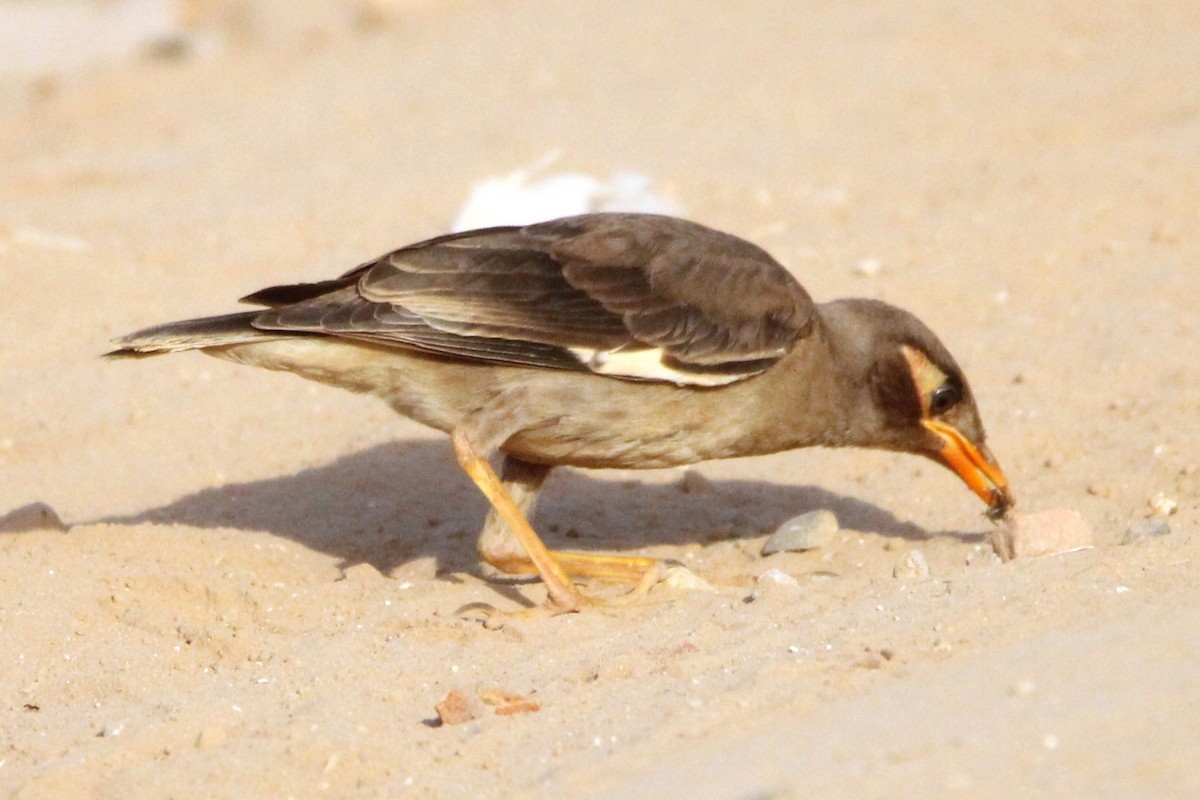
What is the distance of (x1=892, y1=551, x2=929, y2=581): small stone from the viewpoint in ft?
22.0

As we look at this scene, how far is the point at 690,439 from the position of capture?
6.85 metres

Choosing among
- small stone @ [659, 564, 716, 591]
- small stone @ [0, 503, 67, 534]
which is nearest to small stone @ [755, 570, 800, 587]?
small stone @ [659, 564, 716, 591]

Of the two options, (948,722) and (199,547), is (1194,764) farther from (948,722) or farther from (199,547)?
(199,547)

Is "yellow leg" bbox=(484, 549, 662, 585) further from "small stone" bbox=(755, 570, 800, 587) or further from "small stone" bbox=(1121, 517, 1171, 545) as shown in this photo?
"small stone" bbox=(1121, 517, 1171, 545)

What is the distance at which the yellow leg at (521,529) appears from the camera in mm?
6660

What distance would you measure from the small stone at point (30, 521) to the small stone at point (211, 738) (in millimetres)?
2515

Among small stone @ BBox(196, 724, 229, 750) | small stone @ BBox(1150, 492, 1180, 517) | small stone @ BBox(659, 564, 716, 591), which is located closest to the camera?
small stone @ BBox(196, 724, 229, 750)

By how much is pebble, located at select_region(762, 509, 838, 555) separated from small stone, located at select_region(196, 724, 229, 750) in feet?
10.5

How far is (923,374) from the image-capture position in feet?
23.9

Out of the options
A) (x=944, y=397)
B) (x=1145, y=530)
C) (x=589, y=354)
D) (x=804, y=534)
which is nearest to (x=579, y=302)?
(x=589, y=354)

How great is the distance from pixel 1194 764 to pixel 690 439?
11.1ft

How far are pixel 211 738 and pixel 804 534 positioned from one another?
333cm

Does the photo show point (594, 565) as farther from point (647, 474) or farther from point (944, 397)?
point (944, 397)

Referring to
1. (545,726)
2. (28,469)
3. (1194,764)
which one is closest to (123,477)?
(28,469)
